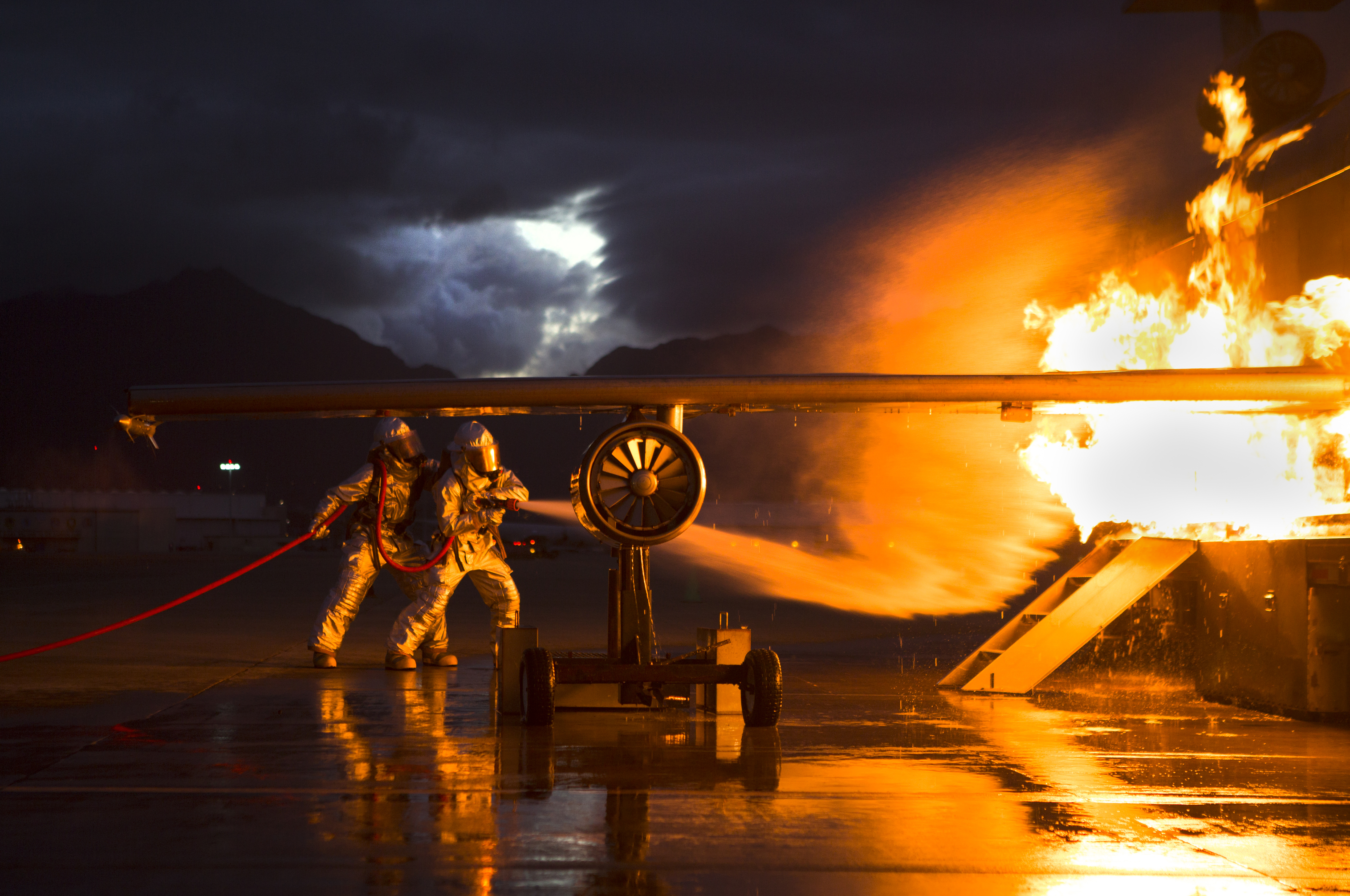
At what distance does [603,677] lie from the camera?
898 cm

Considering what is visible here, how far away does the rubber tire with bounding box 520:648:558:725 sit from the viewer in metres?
8.86

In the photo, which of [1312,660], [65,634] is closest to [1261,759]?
[1312,660]

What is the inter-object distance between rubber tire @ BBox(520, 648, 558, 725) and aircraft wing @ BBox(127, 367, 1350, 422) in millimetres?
2210

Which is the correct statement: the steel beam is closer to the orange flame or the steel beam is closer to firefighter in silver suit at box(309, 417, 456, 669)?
firefighter in silver suit at box(309, 417, 456, 669)

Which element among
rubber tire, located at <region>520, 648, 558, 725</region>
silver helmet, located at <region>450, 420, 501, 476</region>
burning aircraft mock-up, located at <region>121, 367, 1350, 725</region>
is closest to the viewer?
rubber tire, located at <region>520, 648, 558, 725</region>

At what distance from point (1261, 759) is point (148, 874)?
707cm

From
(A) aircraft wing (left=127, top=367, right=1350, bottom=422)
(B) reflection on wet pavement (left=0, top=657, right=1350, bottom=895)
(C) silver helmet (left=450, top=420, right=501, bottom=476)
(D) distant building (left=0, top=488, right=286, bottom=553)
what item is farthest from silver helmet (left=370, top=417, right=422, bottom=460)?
(D) distant building (left=0, top=488, right=286, bottom=553)

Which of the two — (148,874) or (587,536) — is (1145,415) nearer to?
(148,874)

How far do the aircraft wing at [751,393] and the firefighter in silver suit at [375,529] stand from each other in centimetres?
262

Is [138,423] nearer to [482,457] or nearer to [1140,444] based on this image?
[482,457]

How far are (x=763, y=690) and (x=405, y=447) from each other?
5919mm

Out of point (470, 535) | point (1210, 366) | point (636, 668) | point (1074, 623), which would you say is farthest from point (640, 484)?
point (1210, 366)

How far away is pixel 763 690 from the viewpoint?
8.98 meters

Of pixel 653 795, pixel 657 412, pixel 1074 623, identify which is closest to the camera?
pixel 653 795
